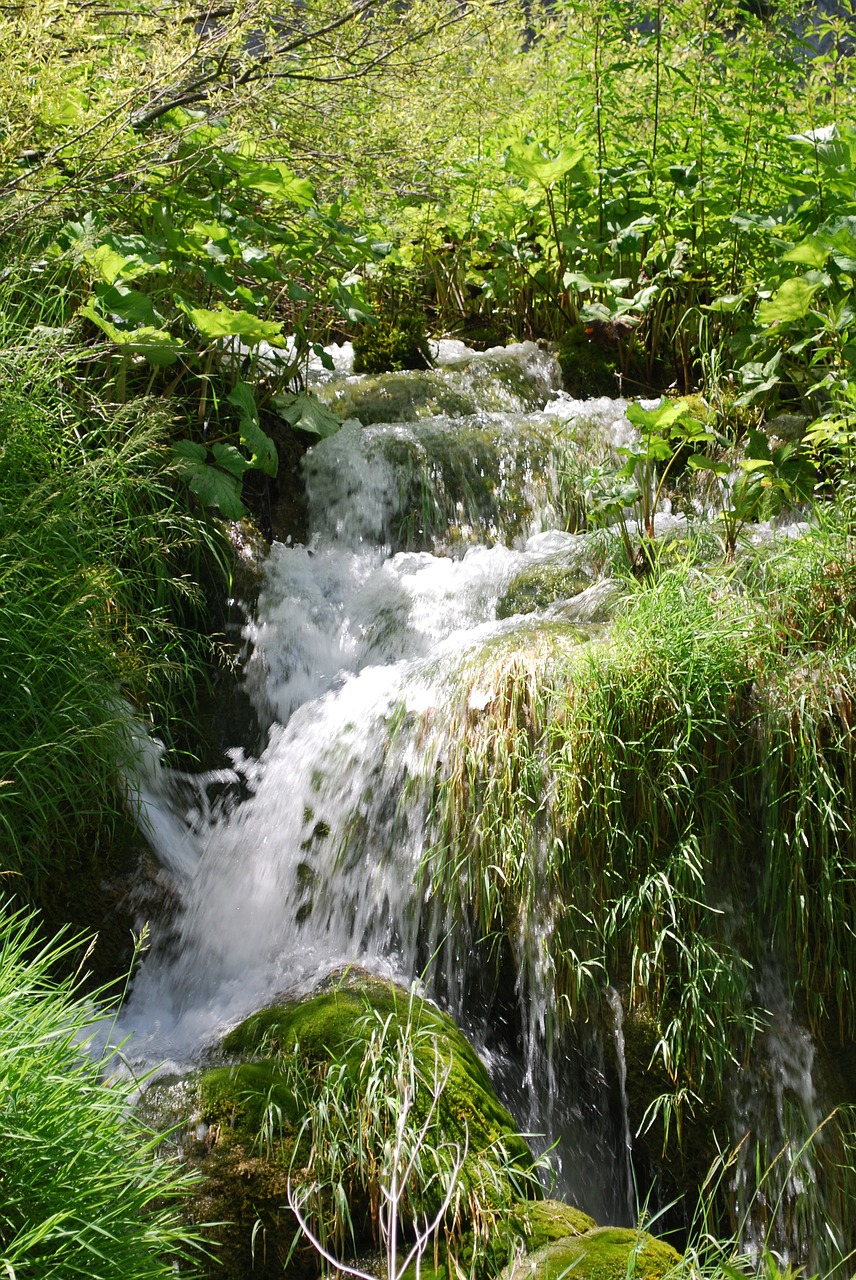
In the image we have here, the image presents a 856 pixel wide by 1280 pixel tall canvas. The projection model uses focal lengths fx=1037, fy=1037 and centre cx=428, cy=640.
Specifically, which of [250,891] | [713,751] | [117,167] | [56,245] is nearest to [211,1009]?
[250,891]

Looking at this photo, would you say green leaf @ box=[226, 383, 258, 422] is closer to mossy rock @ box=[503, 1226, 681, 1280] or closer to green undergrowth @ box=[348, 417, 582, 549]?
green undergrowth @ box=[348, 417, 582, 549]

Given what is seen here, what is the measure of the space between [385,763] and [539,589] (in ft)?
3.99

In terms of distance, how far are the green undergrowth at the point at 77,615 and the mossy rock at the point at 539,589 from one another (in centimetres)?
119

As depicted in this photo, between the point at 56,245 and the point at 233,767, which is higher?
the point at 56,245

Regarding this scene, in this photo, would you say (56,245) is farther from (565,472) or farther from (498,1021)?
(498,1021)

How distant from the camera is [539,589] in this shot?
14.1 feet

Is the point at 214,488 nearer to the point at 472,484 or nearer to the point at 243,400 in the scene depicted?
the point at 243,400

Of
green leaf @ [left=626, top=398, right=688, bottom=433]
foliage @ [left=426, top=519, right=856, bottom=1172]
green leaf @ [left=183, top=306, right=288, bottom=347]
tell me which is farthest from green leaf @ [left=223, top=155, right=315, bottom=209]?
foliage @ [left=426, top=519, right=856, bottom=1172]

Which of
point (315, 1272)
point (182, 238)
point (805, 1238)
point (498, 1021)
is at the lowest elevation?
point (805, 1238)

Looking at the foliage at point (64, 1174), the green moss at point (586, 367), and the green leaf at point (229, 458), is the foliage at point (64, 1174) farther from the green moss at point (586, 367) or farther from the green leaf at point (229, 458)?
the green moss at point (586, 367)

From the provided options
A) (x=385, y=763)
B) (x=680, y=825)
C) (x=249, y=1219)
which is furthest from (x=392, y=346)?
(x=249, y=1219)

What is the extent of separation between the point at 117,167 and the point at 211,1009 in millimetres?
3289

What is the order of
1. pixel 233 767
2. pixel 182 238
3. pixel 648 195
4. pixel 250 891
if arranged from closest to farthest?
pixel 250 891 < pixel 233 767 < pixel 182 238 < pixel 648 195

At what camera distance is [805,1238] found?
2.67 metres
